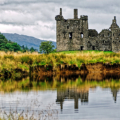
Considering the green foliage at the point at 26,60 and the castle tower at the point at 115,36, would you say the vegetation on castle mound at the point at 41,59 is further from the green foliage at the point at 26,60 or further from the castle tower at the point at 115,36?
the castle tower at the point at 115,36

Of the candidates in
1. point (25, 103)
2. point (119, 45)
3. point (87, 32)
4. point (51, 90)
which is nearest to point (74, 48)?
point (87, 32)

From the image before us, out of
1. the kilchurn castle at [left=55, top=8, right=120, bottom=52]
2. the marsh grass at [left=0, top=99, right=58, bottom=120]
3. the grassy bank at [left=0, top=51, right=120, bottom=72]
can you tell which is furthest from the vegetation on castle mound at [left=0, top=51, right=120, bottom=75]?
the kilchurn castle at [left=55, top=8, right=120, bottom=52]

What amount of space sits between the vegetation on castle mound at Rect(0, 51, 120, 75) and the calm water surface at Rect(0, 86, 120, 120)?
38.6 ft

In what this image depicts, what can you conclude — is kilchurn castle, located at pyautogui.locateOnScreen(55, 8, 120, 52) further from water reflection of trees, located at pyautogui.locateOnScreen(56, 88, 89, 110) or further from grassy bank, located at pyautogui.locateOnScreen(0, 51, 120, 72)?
water reflection of trees, located at pyautogui.locateOnScreen(56, 88, 89, 110)

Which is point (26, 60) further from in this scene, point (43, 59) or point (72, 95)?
point (72, 95)

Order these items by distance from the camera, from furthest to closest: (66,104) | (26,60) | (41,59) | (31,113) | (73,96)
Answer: (41,59)
(26,60)
(73,96)
(66,104)
(31,113)

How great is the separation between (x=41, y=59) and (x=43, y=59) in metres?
0.22

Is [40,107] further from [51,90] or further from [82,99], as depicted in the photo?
[51,90]

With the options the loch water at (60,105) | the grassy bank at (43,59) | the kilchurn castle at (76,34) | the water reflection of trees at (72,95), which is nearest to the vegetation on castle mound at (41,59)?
the grassy bank at (43,59)

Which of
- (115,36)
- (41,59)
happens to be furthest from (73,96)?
(115,36)

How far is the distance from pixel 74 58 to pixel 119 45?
3968 centimetres

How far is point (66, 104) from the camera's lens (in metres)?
13.7

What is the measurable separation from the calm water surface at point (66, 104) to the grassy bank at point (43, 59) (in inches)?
471

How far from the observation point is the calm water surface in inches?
456
